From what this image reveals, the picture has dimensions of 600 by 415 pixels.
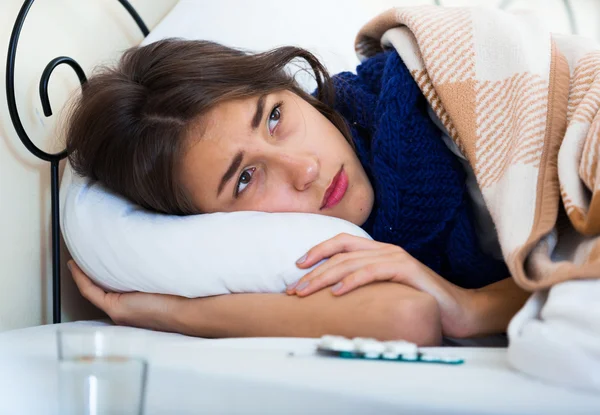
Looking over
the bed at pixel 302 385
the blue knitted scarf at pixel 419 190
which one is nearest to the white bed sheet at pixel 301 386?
the bed at pixel 302 385

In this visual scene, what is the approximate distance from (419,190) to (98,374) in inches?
24.5

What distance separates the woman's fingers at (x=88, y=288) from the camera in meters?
1.17

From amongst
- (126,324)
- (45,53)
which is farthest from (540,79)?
(45,53)

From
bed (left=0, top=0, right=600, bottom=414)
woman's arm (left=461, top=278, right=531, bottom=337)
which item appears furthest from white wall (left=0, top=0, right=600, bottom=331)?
woman's arm (left=461, top=278, right=531, bottom=337)

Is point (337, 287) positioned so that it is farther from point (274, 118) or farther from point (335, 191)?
point (274, 118)

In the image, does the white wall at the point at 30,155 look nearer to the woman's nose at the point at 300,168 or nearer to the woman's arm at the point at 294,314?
the woman's arm at the point at 294,314

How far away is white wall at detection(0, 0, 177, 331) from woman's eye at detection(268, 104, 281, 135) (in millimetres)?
437

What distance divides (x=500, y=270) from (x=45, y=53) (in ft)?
2.95

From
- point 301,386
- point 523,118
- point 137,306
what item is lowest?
point 137,306

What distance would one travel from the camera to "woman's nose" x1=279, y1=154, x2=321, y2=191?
109cm

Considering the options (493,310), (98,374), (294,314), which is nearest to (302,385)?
(98,374)

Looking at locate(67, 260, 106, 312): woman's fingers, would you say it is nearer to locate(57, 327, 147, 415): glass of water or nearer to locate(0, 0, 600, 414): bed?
locate(0, 0, 600, 414): bed

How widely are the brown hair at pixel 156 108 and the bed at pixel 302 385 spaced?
0.43 metres

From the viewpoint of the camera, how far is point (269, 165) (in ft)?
3.64
